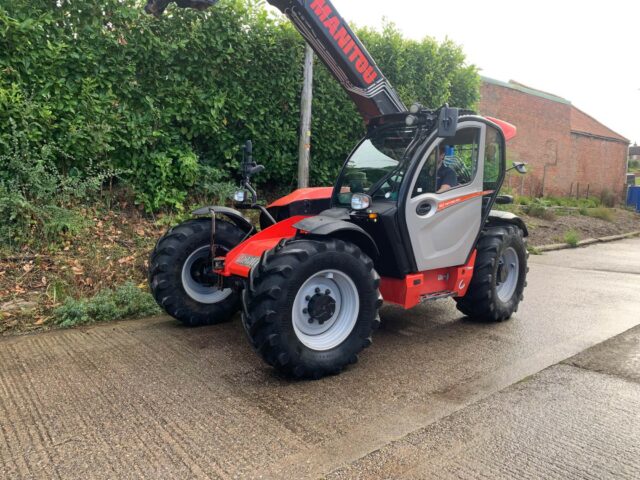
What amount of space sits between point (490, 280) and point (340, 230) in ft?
6.38

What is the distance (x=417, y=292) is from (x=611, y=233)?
12759 millimetres

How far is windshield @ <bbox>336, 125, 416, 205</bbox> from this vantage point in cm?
436

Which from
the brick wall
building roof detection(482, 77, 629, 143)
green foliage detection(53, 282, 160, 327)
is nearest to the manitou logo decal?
green foliage detection(53, 282, 160, 327)

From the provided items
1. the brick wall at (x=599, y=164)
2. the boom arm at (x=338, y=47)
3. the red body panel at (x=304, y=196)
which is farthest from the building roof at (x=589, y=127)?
the red body panel at (x=304, y=196)

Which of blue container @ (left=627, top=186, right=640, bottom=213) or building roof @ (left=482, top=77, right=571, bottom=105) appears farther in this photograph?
blue container @ (left=627, top=186, right=640, bottom=213)

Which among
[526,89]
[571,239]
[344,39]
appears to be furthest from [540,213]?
[344,39]

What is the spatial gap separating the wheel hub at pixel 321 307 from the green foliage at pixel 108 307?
2276 millimetres

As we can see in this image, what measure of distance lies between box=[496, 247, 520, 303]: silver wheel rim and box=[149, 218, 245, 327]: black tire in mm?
2822

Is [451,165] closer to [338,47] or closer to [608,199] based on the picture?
[338,47]

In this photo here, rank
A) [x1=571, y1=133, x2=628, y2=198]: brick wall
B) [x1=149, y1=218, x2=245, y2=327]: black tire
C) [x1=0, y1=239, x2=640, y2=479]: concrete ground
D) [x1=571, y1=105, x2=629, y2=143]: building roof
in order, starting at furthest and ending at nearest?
[x1=571, y1=105, x2=629, y2=143]: building roof → [x1=571, y1=133, x2=628, y2=198]: brick wall → [x1=149, y1=218, x2=245, y2=327]: black tire → [x1=0, y1=239, x2=640, y2=479]: concrete ground

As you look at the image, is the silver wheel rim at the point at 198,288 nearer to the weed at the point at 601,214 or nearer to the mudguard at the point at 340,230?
the mudguard at the point at 340,230

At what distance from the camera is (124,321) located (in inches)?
197

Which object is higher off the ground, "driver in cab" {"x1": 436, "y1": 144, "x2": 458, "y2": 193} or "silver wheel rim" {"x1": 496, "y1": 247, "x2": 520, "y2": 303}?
"driver in cab" {"x1": 436, "y1": 144, "x2": 458, "y2": 193}

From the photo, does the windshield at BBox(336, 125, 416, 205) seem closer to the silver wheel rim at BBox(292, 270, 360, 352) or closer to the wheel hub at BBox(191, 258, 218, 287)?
the silver wheel rim at BBox(292, 270, 360, 352)
